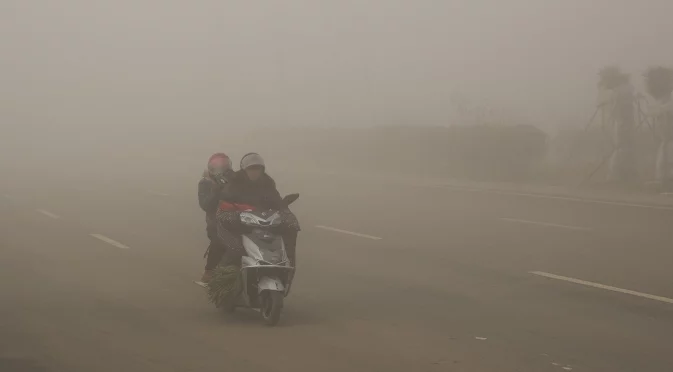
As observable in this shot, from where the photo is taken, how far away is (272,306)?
8188mm

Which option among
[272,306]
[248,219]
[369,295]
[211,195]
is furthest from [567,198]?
[248,219]

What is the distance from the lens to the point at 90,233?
15.6m

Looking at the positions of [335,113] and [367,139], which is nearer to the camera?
[367,139]

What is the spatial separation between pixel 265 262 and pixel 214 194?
113 cm

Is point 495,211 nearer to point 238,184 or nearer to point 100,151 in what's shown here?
point 238,184

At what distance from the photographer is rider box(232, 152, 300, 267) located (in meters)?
8.38

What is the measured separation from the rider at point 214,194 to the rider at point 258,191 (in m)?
0.13

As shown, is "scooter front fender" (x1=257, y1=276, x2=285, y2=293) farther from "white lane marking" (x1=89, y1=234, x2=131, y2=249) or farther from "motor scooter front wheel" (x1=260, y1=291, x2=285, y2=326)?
"white lane marking" (x1=89, y1=234, x2=131, y2=249)

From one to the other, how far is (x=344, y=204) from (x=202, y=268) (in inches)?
368

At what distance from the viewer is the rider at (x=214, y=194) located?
8.78 meters

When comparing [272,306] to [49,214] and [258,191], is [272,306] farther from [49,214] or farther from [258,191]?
[49,214]

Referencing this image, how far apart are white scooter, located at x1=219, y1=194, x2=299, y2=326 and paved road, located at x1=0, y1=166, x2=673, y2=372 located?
0.31 meters

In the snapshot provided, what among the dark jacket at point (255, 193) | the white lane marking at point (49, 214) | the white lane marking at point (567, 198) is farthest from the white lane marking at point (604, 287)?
the white lane marking at point (49, 214)

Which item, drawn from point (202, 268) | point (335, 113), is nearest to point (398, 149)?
point (202, 268)
